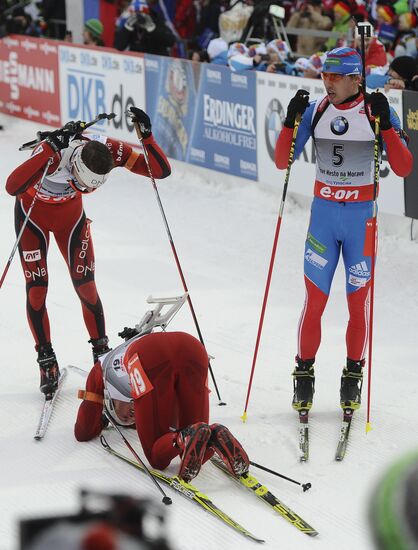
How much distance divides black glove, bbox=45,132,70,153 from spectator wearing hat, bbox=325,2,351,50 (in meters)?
7.18

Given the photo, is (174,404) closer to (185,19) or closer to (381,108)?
(381,108)

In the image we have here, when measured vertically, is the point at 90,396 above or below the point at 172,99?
below

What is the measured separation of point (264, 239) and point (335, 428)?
14.2ft

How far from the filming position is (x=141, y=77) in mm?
11984

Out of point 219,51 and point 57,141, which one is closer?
point 57,141

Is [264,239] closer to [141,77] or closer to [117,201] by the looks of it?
[117,201]

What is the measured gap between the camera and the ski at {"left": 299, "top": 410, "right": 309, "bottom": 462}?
4.67m

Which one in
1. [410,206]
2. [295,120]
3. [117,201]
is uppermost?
[295,120]

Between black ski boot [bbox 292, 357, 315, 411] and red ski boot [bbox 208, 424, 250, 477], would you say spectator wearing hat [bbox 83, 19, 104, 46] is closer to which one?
black ski boot [bbox 292, 357, 315, 411]

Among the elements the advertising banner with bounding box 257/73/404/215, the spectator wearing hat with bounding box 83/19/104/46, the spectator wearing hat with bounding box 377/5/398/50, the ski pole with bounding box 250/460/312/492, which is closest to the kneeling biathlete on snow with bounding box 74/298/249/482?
the ski pole with bounding box 250/460/312/492

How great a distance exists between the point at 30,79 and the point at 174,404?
11.1 m

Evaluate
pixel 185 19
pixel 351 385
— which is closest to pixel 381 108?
pixel 351 385

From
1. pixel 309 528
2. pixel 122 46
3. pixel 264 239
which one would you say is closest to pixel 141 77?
pixel 122 46

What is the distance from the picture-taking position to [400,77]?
8.53 meters
